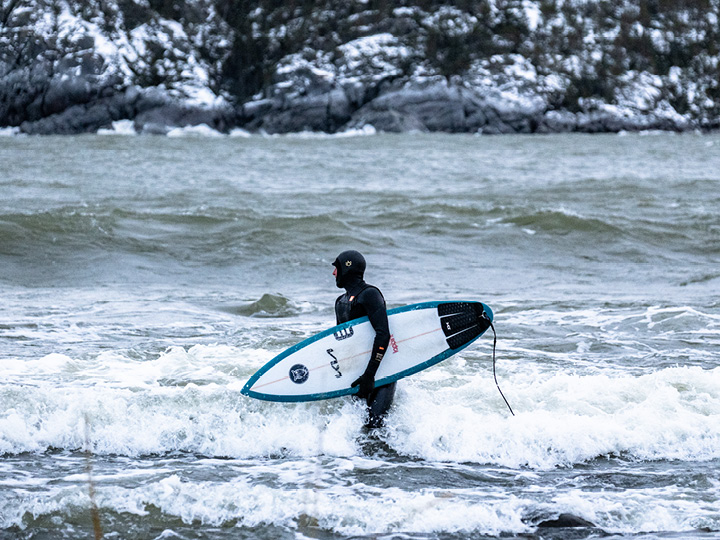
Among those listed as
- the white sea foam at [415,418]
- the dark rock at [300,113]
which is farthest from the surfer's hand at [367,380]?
the dark rock at [300,113]

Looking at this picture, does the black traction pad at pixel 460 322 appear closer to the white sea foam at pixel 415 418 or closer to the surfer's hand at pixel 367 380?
the white sea foam at pixel 415 418

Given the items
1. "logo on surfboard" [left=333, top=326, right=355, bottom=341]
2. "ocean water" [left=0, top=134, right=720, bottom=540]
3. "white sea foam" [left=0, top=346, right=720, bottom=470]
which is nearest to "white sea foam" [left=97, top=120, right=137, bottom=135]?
"ocean water" [left=0, top=134, right=720, bottom=540]

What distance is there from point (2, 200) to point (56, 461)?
64.1ft

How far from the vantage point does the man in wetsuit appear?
274 inches

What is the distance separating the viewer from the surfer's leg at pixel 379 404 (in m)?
7.20

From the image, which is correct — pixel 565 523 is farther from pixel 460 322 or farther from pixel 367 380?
pixel 460 322

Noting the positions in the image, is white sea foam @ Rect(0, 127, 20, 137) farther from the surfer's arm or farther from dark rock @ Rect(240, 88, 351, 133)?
the surfer's arm

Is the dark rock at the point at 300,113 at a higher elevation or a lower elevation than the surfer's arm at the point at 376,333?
higher

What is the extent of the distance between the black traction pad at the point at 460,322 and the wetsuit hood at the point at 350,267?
38.7 inches

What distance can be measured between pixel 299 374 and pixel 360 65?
101m

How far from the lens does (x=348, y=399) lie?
24.4 feet

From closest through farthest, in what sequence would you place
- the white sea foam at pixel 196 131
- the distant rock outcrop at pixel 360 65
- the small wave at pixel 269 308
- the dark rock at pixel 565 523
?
the dark rock at pixel 565 523, the small wave at pixel 269 308, the white sea foam at pixel 196 131, the distant rock outcrop at pixel 360 65

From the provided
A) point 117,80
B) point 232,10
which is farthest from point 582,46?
point 117,80

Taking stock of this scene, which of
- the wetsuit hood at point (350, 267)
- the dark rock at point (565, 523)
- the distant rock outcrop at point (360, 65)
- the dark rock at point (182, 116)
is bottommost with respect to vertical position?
the dark rock at point (565, 523)
